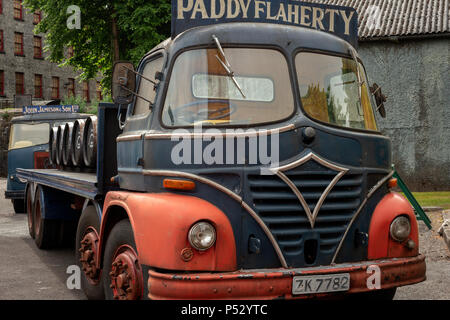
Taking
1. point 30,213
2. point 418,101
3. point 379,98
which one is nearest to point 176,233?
point 379,98

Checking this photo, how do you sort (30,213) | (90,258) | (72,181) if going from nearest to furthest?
1. (90,258)
2. (72,181)
3. (30,213)

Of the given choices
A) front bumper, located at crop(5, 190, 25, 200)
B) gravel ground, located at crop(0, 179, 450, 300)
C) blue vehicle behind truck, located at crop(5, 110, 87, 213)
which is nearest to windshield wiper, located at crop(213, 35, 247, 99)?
gravel ground, located at crop(0, 179, 450, 300)

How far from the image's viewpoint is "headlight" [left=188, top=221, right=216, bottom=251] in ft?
12.6

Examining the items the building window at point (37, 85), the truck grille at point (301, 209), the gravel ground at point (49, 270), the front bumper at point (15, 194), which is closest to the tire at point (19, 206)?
the front bumper at point (15, 194)

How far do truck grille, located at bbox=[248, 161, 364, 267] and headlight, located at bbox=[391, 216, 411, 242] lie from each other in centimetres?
41

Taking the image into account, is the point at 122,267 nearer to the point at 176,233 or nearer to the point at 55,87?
the point at 176,233

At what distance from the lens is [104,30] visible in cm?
2245

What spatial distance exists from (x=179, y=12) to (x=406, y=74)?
63.4 feet

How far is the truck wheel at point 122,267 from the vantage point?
164 inches

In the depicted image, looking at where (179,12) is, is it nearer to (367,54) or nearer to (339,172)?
(339,172)

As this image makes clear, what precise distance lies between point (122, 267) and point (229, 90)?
61.6 inches

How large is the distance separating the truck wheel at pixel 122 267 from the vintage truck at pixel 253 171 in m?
0.01

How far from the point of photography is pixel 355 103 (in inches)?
190
